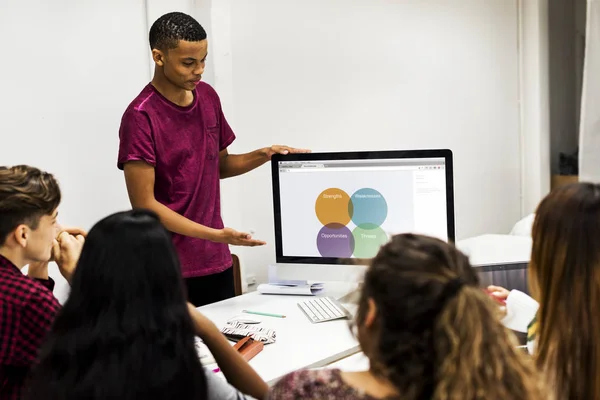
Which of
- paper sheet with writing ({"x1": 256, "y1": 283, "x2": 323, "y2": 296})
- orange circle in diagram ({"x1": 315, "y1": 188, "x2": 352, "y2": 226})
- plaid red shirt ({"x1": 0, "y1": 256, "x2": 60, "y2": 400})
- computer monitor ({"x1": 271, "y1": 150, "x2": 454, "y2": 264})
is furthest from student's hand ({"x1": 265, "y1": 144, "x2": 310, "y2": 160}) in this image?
plaid red shirt ({"x1": 0, "y1": 256, "x2": 60, "y2": 400})

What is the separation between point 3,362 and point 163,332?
0.50m

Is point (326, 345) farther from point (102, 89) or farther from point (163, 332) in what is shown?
point (102, 89)

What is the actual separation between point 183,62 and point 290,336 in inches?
39.6

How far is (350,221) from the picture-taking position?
7.49 ft

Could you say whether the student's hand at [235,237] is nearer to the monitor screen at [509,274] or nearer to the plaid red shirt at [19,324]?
the monitor screen at [509,274]

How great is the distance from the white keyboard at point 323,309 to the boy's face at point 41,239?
85cm

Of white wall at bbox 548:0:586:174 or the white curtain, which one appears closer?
the white curtain

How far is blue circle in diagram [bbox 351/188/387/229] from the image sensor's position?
226 centimetres

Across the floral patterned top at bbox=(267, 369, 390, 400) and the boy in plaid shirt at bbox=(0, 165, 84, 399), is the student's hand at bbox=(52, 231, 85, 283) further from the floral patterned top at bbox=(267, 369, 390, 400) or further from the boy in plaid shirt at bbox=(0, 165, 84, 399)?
the floral patterned top at bbox=(267, 369, 390, 400)

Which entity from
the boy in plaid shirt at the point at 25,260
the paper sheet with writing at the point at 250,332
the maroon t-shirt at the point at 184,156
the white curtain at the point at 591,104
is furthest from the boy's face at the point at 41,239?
the white curtain at the point at 591,104

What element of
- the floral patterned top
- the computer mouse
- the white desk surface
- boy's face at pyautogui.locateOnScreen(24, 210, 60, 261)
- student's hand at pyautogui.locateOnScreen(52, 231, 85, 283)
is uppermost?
boy's face at pyautogui.locateOnScreen(24, 210, 60, 261)

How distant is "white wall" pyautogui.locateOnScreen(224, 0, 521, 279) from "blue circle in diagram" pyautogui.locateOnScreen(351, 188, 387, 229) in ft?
3.61

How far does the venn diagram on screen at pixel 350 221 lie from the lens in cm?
226

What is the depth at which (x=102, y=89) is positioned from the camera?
2746mm
